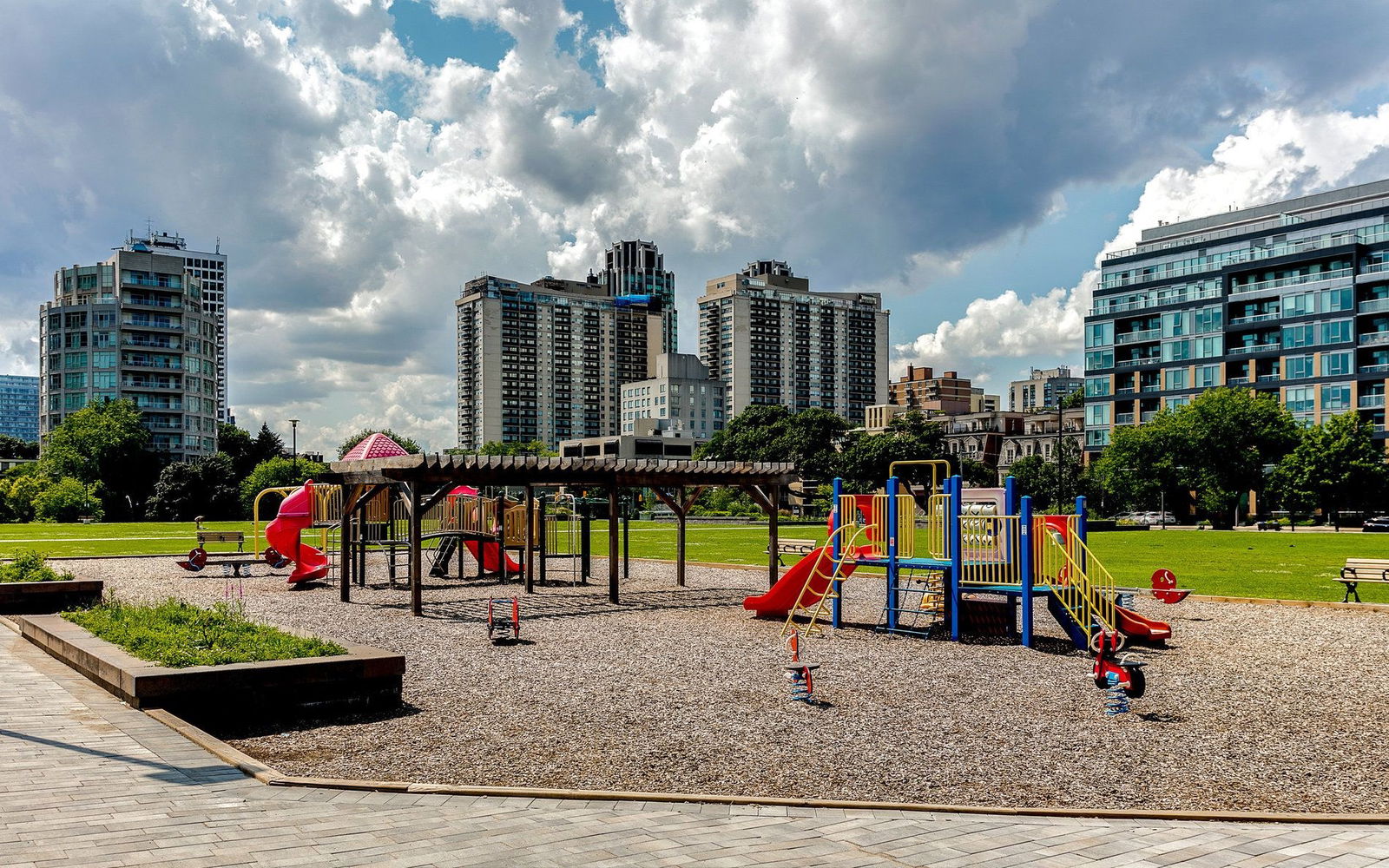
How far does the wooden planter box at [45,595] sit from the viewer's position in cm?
2008

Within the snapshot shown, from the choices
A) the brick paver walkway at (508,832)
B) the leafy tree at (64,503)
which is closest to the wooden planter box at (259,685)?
the brick paver walkway at (508,832)

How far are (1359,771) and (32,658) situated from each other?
52.6 ft

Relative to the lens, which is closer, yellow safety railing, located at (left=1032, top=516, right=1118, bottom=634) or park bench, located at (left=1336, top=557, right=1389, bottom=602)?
yellow safety railing, located at (left=1032, top=516, right=1118, bottom=634)

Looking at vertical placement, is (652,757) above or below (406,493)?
below

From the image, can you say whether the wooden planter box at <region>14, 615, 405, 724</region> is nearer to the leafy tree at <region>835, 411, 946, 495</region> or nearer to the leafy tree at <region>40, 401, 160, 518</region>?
the leafy tree at <region>40, 401, 160, 518</region>

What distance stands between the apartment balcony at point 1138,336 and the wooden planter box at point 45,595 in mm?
104007

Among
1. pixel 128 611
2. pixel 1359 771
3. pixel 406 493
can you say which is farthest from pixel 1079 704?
pixel 406 493

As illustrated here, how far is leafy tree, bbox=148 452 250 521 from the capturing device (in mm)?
89062

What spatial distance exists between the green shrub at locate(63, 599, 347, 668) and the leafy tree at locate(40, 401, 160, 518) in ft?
290

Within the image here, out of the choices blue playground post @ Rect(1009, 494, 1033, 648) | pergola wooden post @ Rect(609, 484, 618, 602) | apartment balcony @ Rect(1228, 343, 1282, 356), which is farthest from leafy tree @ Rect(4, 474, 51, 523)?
apartment balcony @ Rect(1228, 343, 1282, 356)

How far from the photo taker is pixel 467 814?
7570mm

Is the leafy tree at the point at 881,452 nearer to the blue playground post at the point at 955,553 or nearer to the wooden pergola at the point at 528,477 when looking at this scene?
the wooden pergola at the point at 528,477

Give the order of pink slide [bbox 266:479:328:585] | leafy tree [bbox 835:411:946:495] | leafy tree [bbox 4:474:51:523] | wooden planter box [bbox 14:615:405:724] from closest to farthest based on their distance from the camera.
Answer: wooden planter box [bbox 14:615:405:724] → pink slide [bbox 266:479:328:585] → leafy tree [bbox 4:474:51:523] → leafy tree [bbox 835:411:946:495]

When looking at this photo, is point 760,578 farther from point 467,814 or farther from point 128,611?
point 467,814
